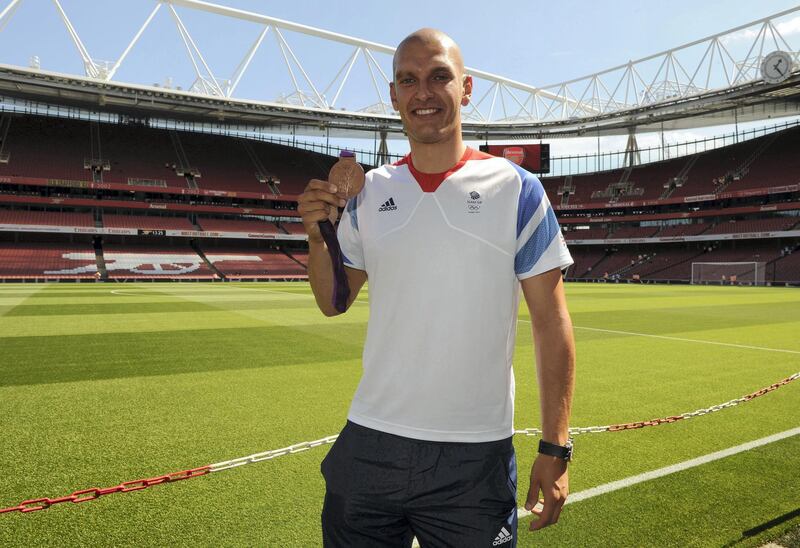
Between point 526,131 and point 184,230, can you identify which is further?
point 526,131

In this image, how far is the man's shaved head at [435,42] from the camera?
1854 mm

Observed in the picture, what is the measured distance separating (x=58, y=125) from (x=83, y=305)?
46.7 m

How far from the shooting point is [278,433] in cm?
551

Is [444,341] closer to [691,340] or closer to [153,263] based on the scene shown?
[691,340]

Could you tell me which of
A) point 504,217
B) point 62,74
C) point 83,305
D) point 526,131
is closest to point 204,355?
point 504,217

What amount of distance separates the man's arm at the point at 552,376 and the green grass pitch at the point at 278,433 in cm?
190

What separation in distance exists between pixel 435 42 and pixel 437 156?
0.39 meters

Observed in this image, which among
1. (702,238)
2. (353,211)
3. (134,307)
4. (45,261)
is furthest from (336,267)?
(702,238)

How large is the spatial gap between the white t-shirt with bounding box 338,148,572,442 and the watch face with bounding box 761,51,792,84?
47189 mm

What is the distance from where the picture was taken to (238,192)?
192 ft

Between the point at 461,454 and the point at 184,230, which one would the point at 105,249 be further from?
the point at 461,454

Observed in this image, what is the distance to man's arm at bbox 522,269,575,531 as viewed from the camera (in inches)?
70.3

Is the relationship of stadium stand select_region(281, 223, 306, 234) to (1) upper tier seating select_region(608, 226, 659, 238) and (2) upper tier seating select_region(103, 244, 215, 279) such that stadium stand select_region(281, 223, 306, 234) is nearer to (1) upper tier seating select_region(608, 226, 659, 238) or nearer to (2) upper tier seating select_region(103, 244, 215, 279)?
(2) upper tier seating select_region(103, 244, 215, 279)

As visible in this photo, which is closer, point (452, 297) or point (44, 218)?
point (452, 297)
